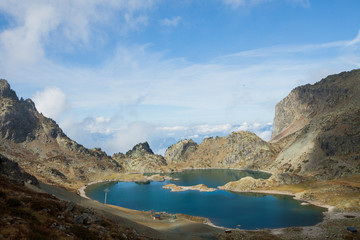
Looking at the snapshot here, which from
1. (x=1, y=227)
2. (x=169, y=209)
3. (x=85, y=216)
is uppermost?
(x=1, y=227)

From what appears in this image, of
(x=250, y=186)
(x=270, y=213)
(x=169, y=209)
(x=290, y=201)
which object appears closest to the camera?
(x=270, y=213)

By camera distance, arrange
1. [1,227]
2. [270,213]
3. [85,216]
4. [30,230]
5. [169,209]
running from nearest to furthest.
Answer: [1,227] < [30,230] < [85,216] < [270,213] < [169,209]

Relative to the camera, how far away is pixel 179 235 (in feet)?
244

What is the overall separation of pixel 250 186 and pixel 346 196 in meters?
67.5

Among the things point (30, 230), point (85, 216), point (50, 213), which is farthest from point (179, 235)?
point (30, 230)

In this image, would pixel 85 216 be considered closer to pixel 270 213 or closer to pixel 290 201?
pixel 270 213

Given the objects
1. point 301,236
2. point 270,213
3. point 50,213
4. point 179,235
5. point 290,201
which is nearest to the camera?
point 50,213

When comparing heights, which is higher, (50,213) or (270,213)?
(50,213)

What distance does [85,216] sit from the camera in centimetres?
4097

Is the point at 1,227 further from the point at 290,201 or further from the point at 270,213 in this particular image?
the point at 290,201

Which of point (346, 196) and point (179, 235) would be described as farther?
point (346, 196)

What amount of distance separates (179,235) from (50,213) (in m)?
47.4

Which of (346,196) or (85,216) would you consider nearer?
(85,216)

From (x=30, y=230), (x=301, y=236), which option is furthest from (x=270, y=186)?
(x=30, y=230)
